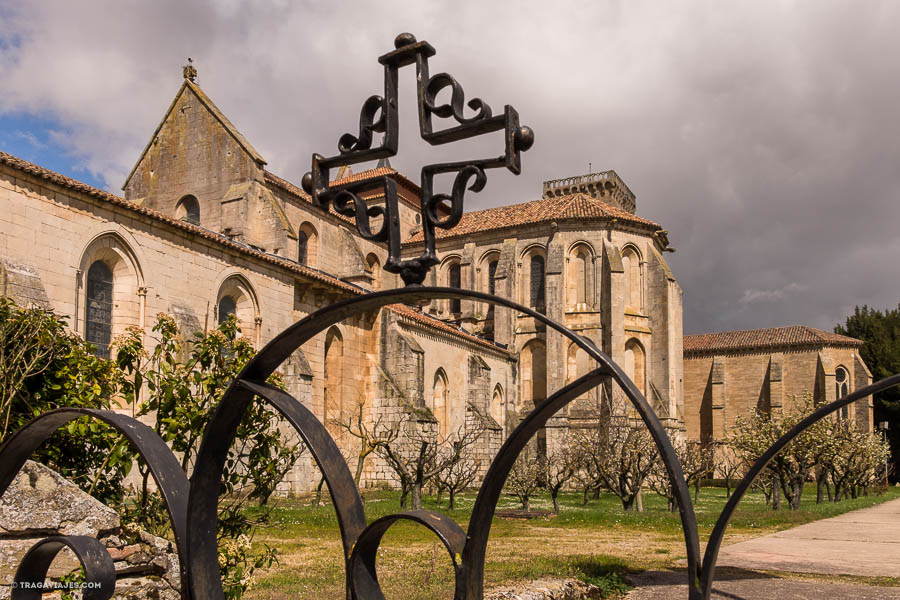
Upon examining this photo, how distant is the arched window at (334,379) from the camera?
23750mm

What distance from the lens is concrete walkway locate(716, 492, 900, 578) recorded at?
28.1 feet

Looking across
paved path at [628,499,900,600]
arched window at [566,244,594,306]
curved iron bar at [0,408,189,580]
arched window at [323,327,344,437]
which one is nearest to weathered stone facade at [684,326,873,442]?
arched window at [566,244,594,306]

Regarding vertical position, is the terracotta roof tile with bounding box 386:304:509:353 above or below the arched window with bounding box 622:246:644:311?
below

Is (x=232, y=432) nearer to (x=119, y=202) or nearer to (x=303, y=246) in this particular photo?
(x=119, y=202)

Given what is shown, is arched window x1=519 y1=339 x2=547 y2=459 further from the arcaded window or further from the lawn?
the lawn

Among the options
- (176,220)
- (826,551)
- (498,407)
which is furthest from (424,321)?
(826,551)

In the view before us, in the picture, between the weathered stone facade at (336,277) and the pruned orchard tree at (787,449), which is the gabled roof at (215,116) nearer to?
the weathered stone facade at (336,277)

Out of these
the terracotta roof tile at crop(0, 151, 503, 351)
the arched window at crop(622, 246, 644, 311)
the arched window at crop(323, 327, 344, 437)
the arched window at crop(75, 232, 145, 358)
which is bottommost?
the arched window at crop(323, 327, 344, 437)

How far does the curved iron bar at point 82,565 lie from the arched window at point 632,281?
34651 mm

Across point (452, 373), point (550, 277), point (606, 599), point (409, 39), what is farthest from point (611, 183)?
point (409, 39)

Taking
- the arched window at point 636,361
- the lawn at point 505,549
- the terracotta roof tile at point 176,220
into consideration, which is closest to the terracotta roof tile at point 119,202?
the terracotta roof tile at point 176,220

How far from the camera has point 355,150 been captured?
2652mm

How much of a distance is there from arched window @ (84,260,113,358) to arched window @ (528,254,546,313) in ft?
75.6

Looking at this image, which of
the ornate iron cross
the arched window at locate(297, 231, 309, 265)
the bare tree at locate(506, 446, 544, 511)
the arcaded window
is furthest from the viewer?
the arcaded window
